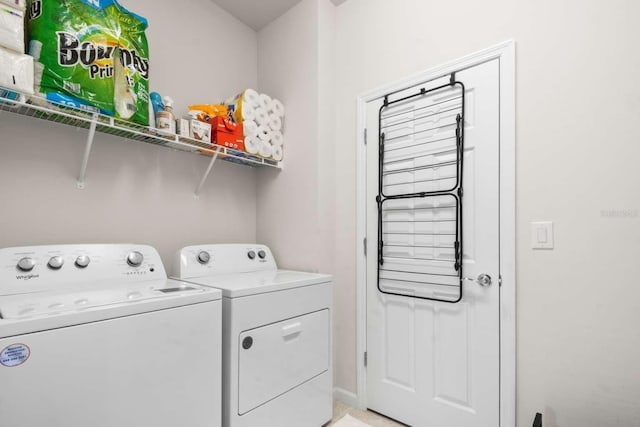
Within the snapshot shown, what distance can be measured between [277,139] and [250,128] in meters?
0.26

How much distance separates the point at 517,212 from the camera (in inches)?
58.2

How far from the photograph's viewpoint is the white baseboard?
2.01m

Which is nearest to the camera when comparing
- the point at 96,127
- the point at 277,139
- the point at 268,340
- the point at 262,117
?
the point at 268,340

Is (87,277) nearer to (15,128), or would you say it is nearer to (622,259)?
(15,128)

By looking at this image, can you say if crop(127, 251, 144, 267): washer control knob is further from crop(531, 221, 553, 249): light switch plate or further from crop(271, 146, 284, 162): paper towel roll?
crop(531, 221, 553, 249): light switch plate

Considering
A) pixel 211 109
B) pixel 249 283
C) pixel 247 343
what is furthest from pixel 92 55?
pixel 247 343

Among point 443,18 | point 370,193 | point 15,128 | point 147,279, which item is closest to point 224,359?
point 147,279

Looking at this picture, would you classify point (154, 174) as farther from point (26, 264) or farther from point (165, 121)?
point (26, 264)

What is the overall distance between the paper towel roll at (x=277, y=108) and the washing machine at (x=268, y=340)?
99 centimetres

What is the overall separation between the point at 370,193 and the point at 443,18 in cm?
107

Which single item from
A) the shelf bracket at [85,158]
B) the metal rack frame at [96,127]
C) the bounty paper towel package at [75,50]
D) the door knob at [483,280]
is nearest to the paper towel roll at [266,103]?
the metal rack frame at [96,127]

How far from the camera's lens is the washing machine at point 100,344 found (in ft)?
2.76

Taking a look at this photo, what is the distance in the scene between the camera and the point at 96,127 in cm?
154

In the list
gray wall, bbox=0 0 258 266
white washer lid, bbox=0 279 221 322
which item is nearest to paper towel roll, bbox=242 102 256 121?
gray wall, bbox=0 0 258 266
